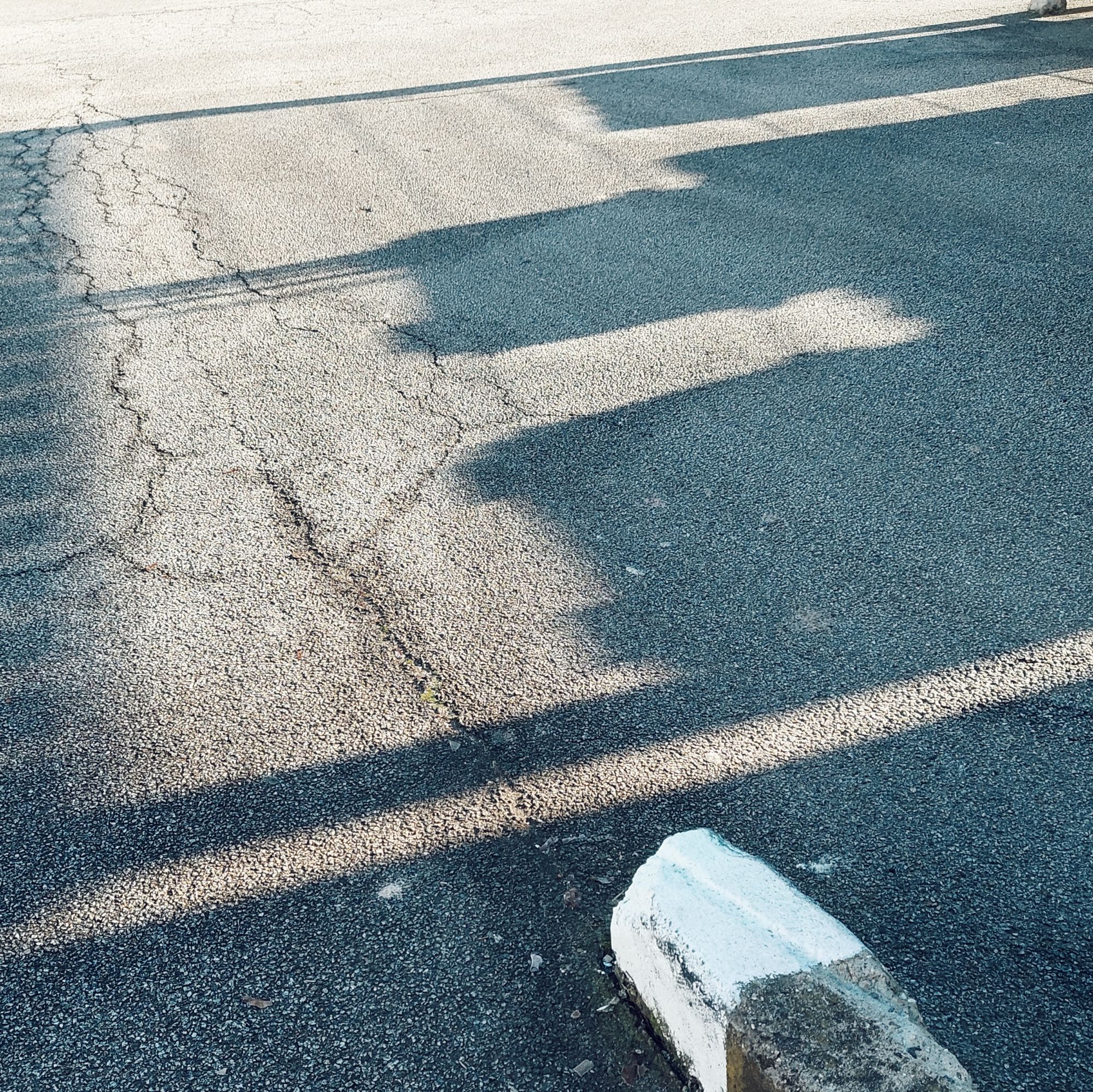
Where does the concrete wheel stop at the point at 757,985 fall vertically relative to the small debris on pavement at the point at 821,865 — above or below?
above

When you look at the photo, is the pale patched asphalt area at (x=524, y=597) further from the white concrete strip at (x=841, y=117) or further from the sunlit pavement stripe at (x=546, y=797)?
the white concrete strip at (x=841, y=117)

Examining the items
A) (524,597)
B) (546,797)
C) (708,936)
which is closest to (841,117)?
(524,597)

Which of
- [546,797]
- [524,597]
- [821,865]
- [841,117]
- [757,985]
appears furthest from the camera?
[841,117]

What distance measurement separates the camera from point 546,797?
310cm

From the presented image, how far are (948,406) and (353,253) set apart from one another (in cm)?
381

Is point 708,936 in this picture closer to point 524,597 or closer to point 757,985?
point 757,985

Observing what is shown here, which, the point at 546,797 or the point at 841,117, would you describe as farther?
A: the point at 841,117

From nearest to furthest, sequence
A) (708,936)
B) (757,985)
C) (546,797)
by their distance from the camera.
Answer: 1. (757,985)
2. (708,936)
3. (546,797)

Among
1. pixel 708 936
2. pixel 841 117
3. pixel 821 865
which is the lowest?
pixel 821 865

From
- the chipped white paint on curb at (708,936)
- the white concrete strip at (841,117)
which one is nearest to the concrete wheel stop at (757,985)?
the chipped white paint on curb at (708,936)

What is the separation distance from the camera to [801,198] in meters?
7.43

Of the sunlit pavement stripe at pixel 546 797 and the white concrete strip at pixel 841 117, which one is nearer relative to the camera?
the sunlit pavement stripe at pixel 546 797

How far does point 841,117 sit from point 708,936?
319 inches

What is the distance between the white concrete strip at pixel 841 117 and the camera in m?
8.73
